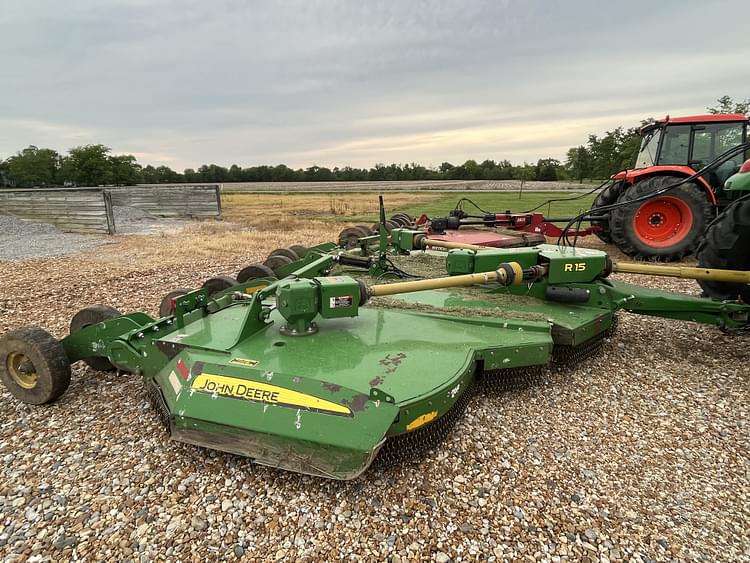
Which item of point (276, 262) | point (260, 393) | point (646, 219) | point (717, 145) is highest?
point (717, 145)

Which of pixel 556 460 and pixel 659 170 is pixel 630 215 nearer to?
pixel 659 170

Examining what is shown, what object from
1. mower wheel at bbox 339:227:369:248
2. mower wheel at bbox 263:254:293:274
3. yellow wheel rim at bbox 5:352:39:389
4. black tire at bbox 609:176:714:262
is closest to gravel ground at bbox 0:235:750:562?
yellow wheel rim at bbox 5:352:39:389

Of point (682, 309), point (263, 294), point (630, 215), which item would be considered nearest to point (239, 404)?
point (263, 294)

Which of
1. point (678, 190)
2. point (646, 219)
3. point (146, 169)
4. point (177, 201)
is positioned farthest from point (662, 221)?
point (146, 169)

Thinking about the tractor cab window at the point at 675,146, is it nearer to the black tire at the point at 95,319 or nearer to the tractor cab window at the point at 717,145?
the tractor cab window at the point at 717,145

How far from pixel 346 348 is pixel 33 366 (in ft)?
7.05

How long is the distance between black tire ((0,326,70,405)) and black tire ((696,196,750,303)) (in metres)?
5.04

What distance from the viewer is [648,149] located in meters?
8.56

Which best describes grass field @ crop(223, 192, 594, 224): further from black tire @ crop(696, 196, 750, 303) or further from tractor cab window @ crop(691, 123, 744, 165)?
black tire @ crop(696, 196, 750, 303)

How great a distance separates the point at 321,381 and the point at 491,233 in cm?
620

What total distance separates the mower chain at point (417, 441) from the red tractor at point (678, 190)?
21.2 ft

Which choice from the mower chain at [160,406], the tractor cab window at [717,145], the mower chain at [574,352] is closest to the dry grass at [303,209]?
the tractor cab window at [717,145]

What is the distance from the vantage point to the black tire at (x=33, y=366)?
310cm

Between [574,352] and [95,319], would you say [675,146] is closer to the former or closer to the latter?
[574,352]
